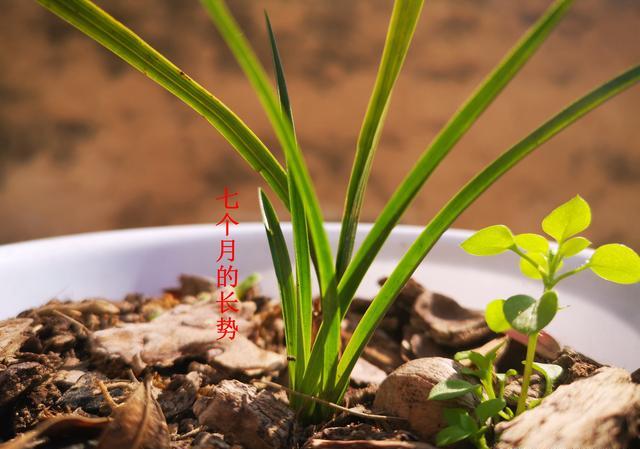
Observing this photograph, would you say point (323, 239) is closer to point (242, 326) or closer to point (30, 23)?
point (242, 326)

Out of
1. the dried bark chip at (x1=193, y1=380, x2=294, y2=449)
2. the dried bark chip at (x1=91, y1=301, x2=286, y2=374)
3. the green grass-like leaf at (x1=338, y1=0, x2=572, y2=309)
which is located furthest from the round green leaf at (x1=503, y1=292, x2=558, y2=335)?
the dried bark chip at (x1=91, y1=301, x2=286, y2=374)

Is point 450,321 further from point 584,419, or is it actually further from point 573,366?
→ point 584,419

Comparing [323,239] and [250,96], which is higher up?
[250,96]

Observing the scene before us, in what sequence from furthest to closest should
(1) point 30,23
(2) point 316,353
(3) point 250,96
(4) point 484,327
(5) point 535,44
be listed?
(3) point 250,96
(1) point 30,23
(4) point 484,327
(2) point 316,353
(5) point 535,44

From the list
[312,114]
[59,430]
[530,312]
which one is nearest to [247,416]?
[59,430]

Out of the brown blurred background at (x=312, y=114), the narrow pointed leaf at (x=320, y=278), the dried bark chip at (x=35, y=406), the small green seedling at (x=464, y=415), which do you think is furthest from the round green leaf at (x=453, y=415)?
the brown blurred background at (x=312, y=114)

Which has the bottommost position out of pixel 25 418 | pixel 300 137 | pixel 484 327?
pixel 25 418

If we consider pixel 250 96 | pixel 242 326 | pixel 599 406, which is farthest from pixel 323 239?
pixel 250 96

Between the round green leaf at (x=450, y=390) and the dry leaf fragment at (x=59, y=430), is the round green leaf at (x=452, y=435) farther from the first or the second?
the dry leaf fragment at (x=59, y=430)
